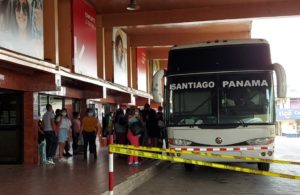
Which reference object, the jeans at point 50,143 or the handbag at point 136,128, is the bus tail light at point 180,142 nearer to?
the handbag at point 136,128

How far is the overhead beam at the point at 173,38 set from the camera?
26016 millimetres

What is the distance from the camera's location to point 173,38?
85.5 feet

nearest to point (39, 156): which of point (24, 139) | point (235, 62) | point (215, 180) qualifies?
point (24, 139)

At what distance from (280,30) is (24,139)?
1945 cm

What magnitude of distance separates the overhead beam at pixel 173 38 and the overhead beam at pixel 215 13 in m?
6.12

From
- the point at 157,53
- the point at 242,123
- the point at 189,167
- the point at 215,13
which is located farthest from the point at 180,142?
the point at 157,53

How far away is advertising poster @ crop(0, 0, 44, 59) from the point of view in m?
11.2

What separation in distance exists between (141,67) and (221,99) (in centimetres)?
1889

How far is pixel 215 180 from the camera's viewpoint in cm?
1180

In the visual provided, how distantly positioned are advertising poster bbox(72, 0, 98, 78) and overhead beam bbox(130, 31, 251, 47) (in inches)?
277

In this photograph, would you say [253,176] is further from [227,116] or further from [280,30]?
[280,30]

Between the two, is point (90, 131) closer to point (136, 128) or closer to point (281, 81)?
point (136, 128)

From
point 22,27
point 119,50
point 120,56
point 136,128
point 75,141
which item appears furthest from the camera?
point 120,56

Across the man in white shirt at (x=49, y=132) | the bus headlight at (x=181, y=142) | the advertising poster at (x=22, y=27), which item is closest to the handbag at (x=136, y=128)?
the bus headlight at (x=181, y=142)
